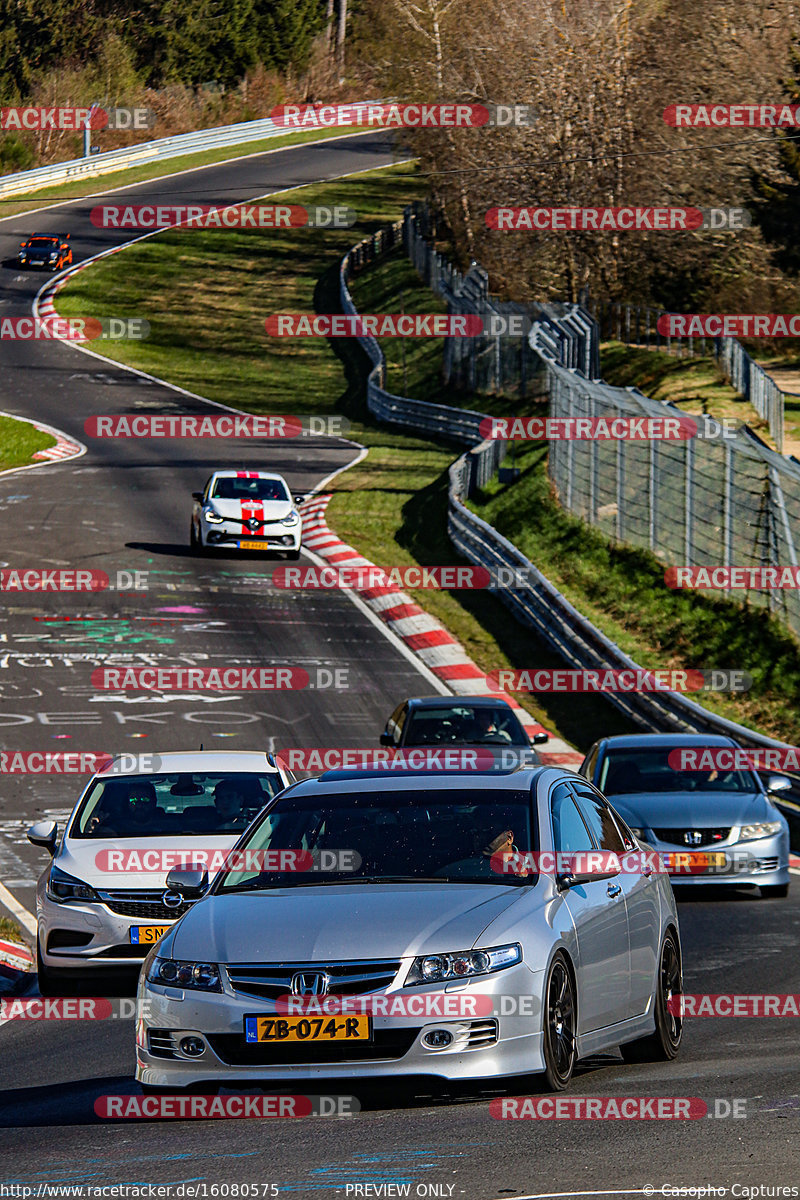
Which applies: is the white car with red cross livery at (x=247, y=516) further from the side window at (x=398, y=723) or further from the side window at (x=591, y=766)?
the side window at (x=591, y=766)

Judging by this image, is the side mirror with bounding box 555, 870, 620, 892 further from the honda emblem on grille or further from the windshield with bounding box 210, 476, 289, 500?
the windshield with bounding box 210, 476, 289, 500

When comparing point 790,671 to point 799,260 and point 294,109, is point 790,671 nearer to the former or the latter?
point 799,260

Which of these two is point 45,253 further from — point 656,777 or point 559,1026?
point 559,1026

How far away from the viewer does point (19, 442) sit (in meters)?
46.6

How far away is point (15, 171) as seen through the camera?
8619 centimetres

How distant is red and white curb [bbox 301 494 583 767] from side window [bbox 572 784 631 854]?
13.5 metres

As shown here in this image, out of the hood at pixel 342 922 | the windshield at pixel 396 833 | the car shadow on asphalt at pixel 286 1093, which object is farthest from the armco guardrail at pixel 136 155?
the hood at pixel 342 922

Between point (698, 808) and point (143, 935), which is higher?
point (143, 935)

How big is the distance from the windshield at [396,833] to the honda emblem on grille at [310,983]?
726mm

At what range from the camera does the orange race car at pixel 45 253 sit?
69750 mm

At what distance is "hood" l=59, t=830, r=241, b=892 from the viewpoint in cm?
1238

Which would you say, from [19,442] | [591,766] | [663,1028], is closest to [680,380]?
[19,442]

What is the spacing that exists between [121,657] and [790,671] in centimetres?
986

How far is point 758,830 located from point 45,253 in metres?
58.1
